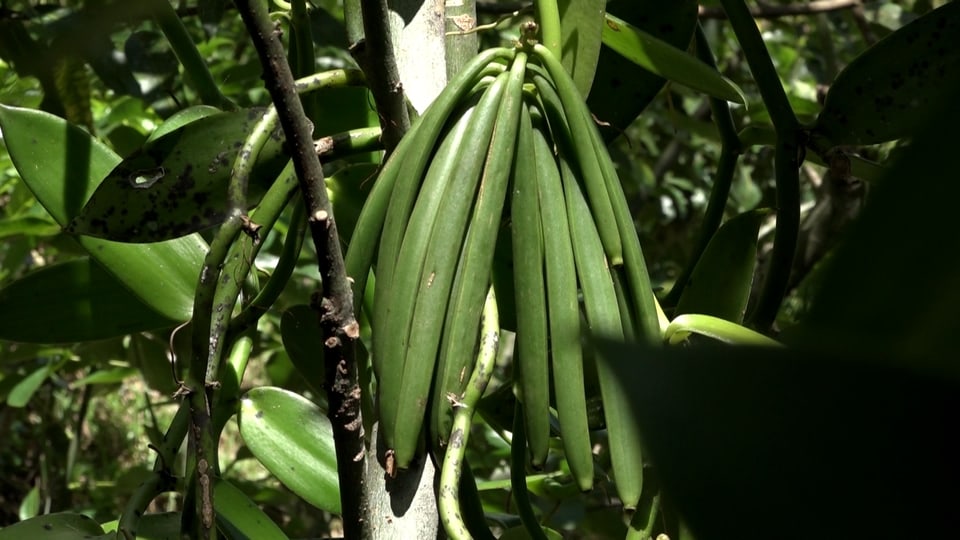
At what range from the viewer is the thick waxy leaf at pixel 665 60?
1.40ft

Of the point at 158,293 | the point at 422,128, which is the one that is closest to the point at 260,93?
the point at 158,293

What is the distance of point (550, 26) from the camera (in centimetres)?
37

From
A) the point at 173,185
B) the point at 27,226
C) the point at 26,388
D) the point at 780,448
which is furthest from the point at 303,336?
the point at 26,388

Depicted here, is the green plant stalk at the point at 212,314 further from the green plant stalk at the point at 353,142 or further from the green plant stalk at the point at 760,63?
the green plant stalk at the point at 760,63

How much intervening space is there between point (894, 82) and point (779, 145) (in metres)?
0.05

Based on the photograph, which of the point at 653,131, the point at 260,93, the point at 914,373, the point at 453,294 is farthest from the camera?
the point at 653,131

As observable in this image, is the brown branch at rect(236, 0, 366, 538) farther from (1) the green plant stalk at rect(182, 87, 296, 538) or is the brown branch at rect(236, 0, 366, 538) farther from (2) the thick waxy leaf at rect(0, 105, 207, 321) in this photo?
(2) the thick waxy leaf at rect(0, 105, 207, 321)

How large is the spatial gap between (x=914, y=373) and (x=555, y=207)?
0.24m

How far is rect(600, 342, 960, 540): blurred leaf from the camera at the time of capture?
0.11 meters

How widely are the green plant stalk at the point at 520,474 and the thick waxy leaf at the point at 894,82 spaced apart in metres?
0.20

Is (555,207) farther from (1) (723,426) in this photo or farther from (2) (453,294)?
(1) (723,426)

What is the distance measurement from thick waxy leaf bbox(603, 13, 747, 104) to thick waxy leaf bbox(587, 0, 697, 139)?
0.05m

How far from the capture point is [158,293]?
1.58ft

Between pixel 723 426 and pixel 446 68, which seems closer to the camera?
pixel 723 426
